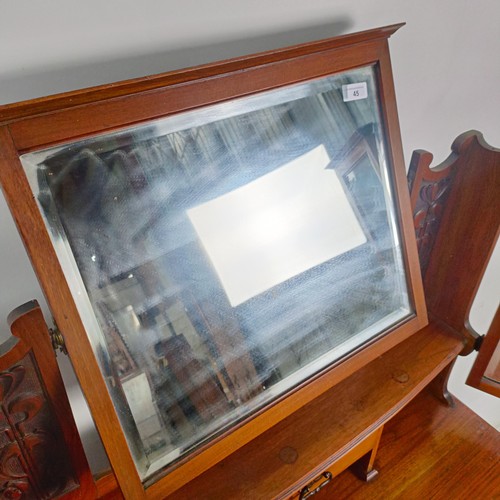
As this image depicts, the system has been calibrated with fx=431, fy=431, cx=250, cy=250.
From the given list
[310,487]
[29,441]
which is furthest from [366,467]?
[29,441]

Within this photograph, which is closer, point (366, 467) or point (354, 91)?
point (354, 91)

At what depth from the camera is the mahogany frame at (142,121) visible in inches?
15.9

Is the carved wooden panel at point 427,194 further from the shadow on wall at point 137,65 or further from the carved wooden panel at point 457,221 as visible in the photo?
the shadow on wall at point 137,65

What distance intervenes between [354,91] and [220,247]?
0.94ft

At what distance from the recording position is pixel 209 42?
1.91ft

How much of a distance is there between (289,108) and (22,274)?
1.38 feet

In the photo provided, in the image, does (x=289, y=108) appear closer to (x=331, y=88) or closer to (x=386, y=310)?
(x=331, y=88)

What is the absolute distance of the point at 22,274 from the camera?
586 mm

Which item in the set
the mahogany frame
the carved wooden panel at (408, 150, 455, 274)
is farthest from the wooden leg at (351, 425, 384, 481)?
the carved wooden panel at (408, 150, 455, 274)

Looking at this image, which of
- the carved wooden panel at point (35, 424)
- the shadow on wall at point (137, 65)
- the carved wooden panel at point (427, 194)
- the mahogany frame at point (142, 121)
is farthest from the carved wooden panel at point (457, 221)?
the carved wooden panel at point (35, 424)

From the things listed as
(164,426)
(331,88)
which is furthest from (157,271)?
(331,88)

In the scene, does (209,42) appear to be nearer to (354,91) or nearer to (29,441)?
(354,91)

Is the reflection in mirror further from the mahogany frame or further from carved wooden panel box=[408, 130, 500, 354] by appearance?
carved wooden panel box=[408, 130, 500, 354]

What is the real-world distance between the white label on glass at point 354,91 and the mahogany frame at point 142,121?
0.08 ft
